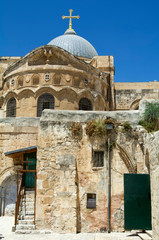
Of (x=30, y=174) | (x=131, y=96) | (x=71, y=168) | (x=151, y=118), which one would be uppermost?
(x=131, y=96)

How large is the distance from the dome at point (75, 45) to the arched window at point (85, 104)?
23.3 feet

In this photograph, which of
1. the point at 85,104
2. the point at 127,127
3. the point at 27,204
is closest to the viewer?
the point at 127,127

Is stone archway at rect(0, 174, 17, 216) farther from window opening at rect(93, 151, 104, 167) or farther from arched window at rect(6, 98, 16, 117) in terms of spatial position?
arched window at rect(6, 98, 16, 117)

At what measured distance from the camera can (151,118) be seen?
10617 mm

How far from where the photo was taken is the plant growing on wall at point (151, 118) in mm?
10461

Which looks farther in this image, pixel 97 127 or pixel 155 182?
pixel 97 127

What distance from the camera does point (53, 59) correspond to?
54.1ft

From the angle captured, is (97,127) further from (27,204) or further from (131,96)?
(131,96)

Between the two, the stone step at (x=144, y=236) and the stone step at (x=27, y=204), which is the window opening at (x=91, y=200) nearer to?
the stone step at (x=144, y=236)

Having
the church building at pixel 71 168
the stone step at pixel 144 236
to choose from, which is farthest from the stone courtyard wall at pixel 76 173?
the stone step at pixel 144 236

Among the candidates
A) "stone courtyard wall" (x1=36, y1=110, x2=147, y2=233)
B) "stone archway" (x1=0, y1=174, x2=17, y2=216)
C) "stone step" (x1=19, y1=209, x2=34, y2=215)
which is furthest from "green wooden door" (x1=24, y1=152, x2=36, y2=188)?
"stone courtyard wall" (x1=36, y1=110, x2=147, y2=233)

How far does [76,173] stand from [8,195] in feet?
13.4

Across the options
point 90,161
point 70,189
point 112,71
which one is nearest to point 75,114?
point 90,161

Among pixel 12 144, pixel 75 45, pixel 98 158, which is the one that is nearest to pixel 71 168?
pixel 98 158
